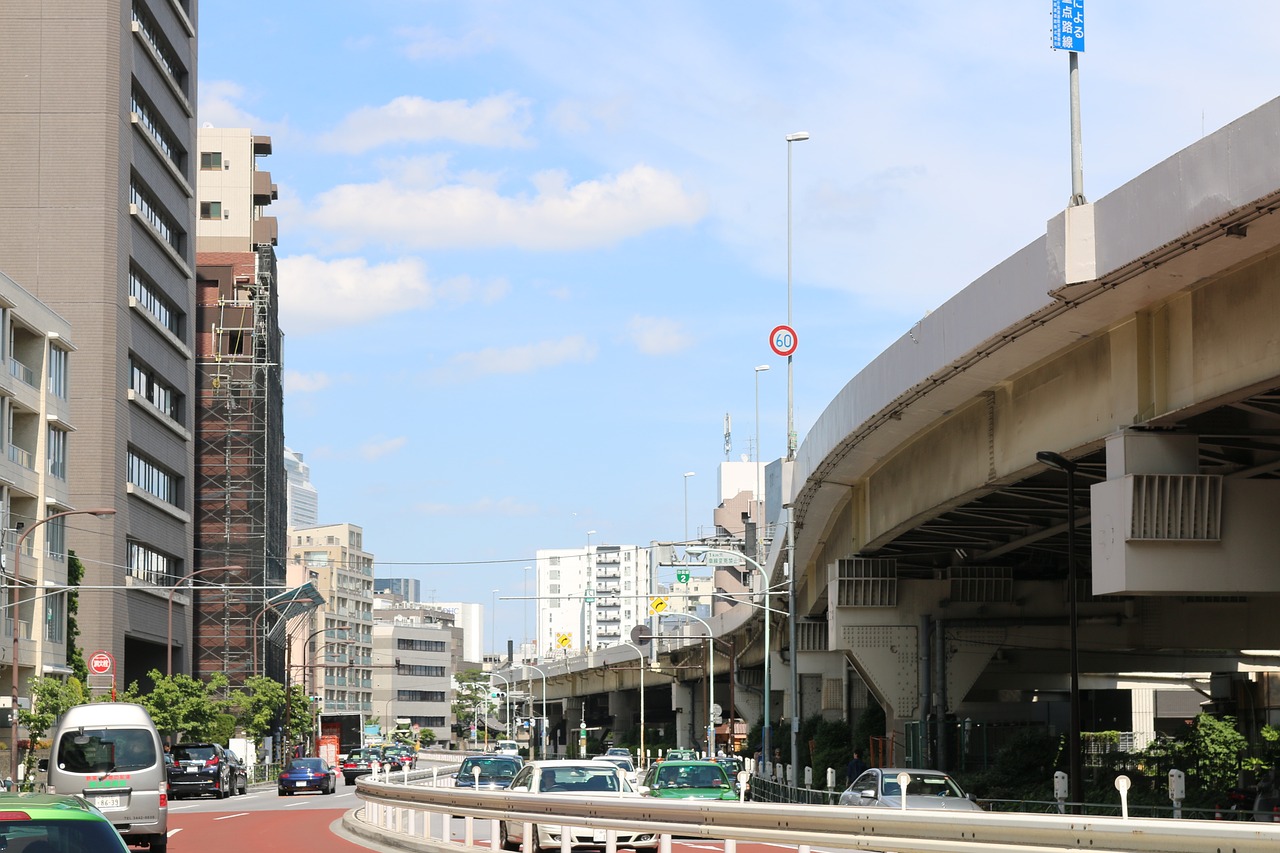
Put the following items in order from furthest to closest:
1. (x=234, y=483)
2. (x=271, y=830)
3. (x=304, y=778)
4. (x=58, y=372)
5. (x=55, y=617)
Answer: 1. (x=234, y=483)
2. (x=58, y=372)
3. (x=55, y=617)
4. (x=304, y=778)
5. (x=271, y=830)

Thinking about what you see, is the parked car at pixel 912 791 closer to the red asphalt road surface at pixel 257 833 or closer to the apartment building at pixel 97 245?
the red asphalt road surface at pixel 257 833

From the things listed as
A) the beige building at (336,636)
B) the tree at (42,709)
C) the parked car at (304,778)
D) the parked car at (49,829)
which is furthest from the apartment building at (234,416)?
the parked car at (49,829)

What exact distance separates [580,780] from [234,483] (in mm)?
91228

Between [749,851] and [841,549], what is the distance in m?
16.6

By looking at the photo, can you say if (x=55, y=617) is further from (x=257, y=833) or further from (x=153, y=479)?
(x=257, y=833)

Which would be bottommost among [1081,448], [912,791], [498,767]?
[498,767]

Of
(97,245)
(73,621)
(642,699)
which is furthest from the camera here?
(642,699)

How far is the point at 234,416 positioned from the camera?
372ft

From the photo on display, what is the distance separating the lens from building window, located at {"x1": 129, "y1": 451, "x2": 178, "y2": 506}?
84.9 meters

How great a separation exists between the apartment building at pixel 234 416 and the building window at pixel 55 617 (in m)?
33.4

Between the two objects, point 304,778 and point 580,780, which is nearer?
point 580,780

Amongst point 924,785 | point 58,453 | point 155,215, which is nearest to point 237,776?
point 58,453

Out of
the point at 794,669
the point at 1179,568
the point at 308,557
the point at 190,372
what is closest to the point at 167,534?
the point at 190,372

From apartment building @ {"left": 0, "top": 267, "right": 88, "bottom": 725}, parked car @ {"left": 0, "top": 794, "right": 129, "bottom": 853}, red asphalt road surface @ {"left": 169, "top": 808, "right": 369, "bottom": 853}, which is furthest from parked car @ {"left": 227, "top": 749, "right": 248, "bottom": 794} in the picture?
parked car @ {"left": 0, "top": 794, "right": 129, "bottom": 853}
